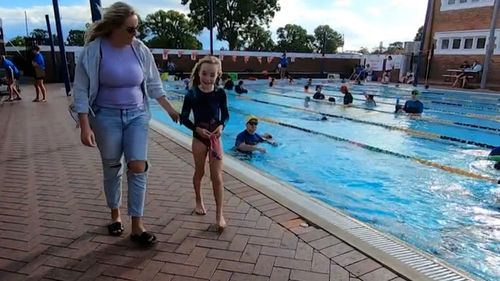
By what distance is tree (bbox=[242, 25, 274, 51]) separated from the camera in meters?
49.4

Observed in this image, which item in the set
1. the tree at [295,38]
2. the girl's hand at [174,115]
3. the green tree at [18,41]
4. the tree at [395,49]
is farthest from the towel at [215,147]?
the tree at [295,38]

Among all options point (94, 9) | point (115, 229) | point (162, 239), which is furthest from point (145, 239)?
point (94, 9)

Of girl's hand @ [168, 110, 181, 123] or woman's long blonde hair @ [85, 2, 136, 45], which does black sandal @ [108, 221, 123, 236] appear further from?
woman's long blonde hair @ [85, 2, 136, 45]

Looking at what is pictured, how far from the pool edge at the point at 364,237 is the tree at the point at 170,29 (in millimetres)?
53289

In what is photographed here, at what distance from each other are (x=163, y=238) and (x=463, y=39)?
28.0 metres

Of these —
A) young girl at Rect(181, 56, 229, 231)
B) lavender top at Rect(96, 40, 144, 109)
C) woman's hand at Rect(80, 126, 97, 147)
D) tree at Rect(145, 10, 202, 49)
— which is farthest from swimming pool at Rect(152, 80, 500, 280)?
tree at Rect(145, 10, 202, 49)

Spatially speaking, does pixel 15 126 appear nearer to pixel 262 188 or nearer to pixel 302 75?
pixel 262 188

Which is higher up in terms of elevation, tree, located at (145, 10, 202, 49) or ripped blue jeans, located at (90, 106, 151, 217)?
tree, located at (145, 10, 202, 49)

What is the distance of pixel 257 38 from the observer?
51625 millimetres

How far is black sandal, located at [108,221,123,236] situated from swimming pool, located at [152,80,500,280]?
308cm

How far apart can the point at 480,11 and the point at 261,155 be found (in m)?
23.3

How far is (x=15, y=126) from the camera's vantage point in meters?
8.41

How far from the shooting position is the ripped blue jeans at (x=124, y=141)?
283cm

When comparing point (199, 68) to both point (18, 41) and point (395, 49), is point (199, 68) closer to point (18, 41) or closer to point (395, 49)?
point (395, 49)
